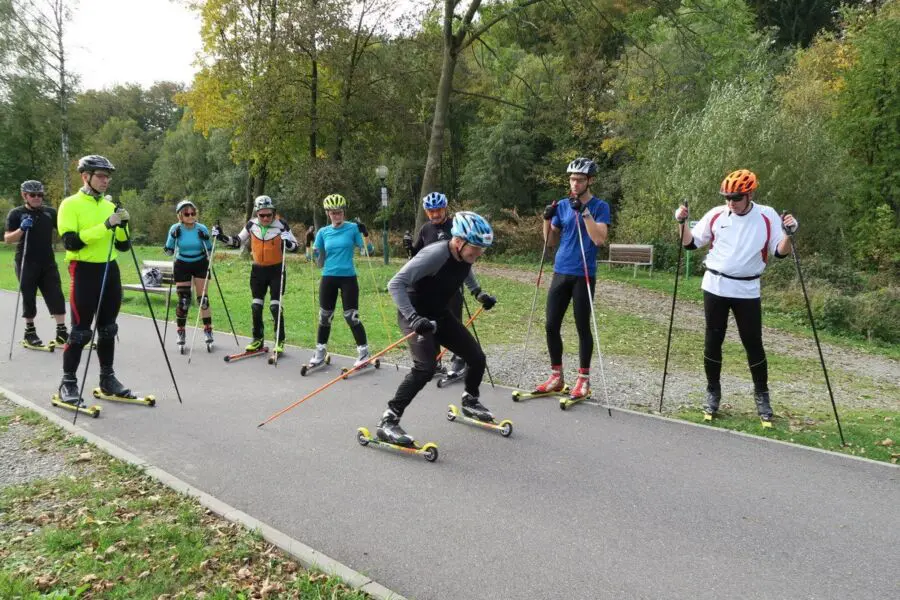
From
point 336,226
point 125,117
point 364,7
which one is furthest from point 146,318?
point 125,117

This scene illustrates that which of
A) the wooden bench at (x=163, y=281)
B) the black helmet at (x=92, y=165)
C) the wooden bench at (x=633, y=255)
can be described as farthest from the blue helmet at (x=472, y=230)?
the wooden bench at (x=633, y=255)

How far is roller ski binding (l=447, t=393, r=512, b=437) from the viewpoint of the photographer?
5453 millimetres

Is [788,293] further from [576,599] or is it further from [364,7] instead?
[364,7]

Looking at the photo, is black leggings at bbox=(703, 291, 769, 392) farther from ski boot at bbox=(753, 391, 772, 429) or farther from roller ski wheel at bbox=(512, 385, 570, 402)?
roller ski wheel at bbox=(512, 385, 570, 402)

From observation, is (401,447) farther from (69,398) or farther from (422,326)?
(69,398)

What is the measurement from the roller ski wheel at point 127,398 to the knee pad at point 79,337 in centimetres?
64

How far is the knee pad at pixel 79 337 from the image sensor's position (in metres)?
6.06

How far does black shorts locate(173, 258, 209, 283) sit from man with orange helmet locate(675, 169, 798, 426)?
22.8 ft

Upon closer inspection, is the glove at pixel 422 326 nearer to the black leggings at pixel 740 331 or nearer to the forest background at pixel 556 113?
the black leggings at pixel 740 331

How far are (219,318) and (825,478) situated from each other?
1078 cm

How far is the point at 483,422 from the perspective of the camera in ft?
18.3

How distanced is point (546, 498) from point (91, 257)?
16.7ft

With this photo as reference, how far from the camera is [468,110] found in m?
39.4

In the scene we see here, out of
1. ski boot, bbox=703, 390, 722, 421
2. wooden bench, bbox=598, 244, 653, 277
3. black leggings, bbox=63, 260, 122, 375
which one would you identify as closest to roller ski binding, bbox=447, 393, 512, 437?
ski boot, bbox=703, 390, 722, 421
